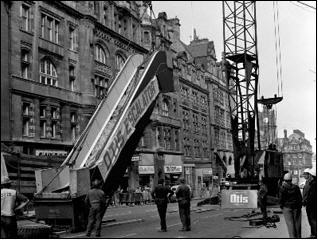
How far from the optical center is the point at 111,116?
58.9 ft

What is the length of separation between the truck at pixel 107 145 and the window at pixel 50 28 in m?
14.8

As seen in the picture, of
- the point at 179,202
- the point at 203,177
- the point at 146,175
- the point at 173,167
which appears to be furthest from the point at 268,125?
the point at 179,202

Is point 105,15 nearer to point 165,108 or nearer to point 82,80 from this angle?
point 82,80

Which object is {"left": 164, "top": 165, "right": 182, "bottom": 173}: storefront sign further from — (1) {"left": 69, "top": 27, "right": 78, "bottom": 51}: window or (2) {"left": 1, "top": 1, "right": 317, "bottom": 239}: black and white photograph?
(1) {"left": 69, "top": 27, "right": 78, "bottom": 51}: window

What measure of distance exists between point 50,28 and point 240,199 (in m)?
18.6

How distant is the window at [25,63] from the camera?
30.2 metres

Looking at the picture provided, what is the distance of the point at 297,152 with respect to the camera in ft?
312

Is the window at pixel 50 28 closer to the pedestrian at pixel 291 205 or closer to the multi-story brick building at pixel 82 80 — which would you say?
the multi-story brick building at pixel 82 80

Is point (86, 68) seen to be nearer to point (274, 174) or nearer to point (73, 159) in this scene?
point (274, 174)

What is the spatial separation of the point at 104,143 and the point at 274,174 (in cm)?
1233

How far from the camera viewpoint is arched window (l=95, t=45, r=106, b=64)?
41844 mm

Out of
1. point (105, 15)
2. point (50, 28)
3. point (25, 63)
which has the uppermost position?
point (105, 15)

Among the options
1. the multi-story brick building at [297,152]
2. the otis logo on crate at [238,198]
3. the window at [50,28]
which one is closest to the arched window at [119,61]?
the window at [50,28]

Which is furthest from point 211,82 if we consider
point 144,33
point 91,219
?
point 91,219
